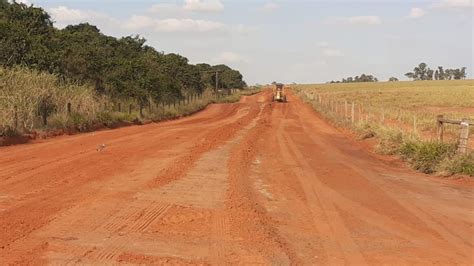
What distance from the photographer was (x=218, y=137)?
21219 mm

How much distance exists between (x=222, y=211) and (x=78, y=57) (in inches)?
1003

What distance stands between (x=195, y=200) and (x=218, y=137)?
1209 centimetres

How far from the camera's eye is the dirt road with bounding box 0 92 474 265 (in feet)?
20.9

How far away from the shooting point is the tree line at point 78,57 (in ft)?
84.6

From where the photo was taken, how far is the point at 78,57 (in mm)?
31828

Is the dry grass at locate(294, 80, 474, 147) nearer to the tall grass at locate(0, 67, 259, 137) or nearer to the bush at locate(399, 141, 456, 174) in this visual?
→ the bush at locate(399, 141, 456, 174)

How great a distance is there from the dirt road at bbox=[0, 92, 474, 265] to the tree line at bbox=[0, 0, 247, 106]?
38.7 ft

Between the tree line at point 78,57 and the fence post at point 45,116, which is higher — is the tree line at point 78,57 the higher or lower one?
the higher one

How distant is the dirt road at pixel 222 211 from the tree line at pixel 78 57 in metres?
11.8

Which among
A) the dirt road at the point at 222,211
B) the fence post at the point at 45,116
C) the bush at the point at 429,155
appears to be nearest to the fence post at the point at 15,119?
the fence post at the point at 45,116

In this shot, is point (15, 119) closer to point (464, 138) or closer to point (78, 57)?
point (78, 57)

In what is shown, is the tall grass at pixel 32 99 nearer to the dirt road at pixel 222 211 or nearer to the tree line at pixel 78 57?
the tree line at pixel 78 57

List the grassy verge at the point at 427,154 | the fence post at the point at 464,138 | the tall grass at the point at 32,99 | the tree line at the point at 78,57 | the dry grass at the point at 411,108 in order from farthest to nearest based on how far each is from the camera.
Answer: the dry grass at the point at 411,108
the tree line at the point at 78,57
the tall grass at the point at 32,99
the fence post at the point at 464,138
the grassy verge at the point at 427,154

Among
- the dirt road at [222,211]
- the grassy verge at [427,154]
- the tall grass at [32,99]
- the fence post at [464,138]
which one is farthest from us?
the tall grass at [32,99]
